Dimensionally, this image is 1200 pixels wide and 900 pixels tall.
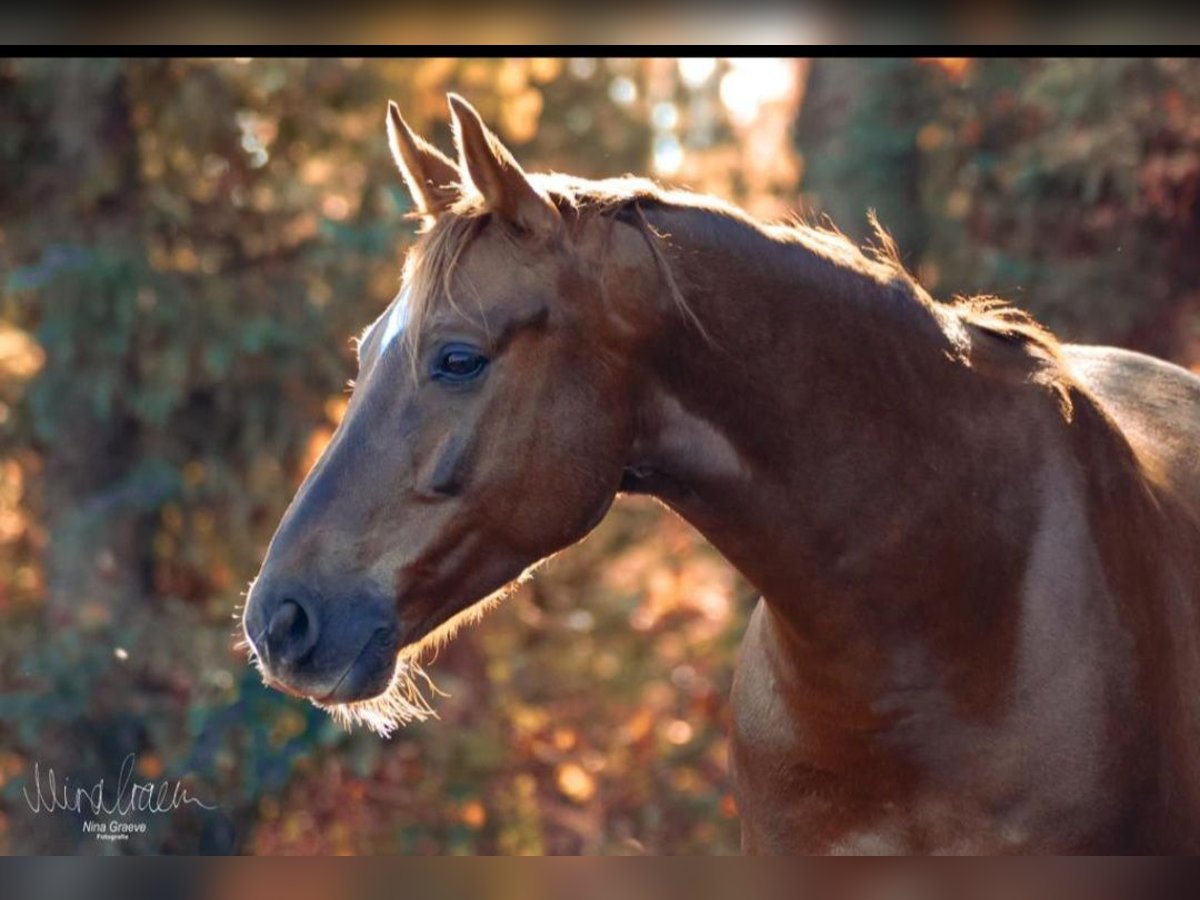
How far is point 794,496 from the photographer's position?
7.27ft

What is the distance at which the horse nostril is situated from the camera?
82.7 inches

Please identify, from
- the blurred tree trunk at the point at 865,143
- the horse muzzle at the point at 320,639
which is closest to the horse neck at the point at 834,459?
the horse muzzle at the point at 320,639

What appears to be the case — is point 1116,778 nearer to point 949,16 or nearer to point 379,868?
point 379,868

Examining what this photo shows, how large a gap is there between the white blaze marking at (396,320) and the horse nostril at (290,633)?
0.38 m

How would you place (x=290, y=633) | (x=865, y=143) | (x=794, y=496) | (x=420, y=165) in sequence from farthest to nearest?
1. (x=865, y=143)
2. (x=420, y=165)
3. (x=794, y=496)
4. (x=290, y=633)

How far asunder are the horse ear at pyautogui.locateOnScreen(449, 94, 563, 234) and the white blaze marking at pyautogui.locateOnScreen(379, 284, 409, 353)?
7.0 inches

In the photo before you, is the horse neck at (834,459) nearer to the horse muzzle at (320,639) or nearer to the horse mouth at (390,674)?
the horse mouth at (390,674)

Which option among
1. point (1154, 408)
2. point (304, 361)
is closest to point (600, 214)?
point (1154, 408)

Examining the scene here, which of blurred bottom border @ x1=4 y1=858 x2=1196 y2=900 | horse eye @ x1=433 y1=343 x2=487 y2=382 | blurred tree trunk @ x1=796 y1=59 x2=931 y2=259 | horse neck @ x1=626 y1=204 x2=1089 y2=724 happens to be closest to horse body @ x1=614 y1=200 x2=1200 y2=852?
horse neck @ x1=626 y1=204 x2=1089 y2=724

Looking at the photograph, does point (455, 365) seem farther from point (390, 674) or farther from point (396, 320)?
point (390, 674)

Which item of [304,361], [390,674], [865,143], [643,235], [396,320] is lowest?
[304,361]

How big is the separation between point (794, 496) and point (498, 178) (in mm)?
607

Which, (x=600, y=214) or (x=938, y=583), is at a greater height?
(x=600, y=214)

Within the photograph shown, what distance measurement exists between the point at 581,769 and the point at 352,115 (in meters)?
2.90
